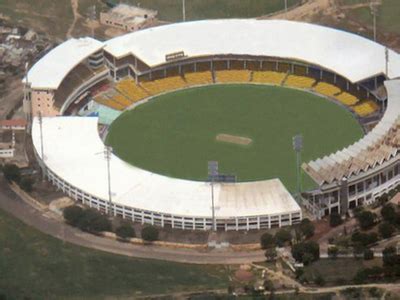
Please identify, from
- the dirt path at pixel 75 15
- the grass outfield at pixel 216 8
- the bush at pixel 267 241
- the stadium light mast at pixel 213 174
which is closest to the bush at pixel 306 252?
the bush at pixel 267 241

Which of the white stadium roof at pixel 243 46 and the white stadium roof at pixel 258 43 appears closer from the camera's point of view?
the white stadium roof at pixel 243 46

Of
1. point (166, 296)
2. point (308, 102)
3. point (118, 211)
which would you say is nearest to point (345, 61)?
point (308, 102)

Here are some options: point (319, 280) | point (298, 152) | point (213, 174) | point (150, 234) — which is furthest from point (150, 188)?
point (319, 280)

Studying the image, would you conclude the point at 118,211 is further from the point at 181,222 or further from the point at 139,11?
the point at 139,11

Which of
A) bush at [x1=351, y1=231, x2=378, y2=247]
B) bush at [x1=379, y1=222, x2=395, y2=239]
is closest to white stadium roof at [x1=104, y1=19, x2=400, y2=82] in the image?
bush at [x1=379, y1=222, x2=395, y2=239]

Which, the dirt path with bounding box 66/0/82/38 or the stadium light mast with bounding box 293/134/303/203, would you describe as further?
the dirt path with bounding box 66/0/82/38

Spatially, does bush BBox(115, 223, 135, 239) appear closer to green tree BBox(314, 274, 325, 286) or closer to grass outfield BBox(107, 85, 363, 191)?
grass outfield BBox(107, 85, 363, 191)

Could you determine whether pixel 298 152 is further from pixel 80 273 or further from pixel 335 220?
pixel 80 273

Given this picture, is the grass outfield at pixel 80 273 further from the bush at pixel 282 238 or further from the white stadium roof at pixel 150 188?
the white stadium roof at pixel 150 188
